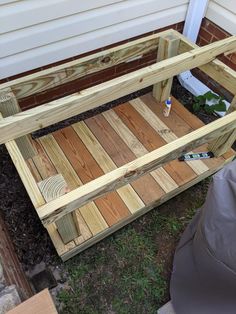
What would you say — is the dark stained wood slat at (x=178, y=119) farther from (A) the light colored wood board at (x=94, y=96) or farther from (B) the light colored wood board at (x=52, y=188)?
(B) the light colored wood board at (x=52, y=188)

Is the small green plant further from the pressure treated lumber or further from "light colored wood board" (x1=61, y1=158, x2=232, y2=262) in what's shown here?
the pressure treated lumber

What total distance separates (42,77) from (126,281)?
1.39m

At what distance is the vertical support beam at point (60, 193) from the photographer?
55.2 inches

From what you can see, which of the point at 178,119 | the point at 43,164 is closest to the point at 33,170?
the point at 43,164

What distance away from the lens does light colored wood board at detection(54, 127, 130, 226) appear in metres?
1.93

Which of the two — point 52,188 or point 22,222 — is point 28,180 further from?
point 22,222

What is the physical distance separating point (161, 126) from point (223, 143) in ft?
1.75

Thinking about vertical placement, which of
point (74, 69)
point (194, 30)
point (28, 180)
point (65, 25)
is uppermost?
point (65, 25)

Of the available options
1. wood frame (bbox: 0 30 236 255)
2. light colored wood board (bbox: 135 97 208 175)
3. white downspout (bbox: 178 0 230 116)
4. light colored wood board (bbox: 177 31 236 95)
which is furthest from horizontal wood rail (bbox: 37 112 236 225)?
Result: white downspout (bbox: 178 0 230 116)

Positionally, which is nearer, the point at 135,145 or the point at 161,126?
the point at 135,145

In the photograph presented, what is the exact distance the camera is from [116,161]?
219 cm

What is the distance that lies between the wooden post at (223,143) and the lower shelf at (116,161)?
0.19 feet

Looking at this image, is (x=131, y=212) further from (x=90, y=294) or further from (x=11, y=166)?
(x=11, y=166)

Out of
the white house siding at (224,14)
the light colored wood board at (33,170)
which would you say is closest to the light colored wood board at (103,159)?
the light colored wood board at (33,170)
